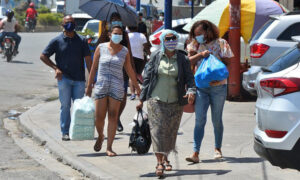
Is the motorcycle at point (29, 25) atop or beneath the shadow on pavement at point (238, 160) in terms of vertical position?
beneath

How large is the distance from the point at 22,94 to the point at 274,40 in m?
6.35

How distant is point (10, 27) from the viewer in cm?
2512

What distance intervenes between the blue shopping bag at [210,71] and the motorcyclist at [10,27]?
56.4ft

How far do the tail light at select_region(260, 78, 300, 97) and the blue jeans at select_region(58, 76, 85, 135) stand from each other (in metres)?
4.27

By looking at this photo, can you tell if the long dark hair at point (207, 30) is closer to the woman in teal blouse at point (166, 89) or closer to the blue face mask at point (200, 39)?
the blue face mask at point (200, 39)

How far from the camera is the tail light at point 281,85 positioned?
6465 mm

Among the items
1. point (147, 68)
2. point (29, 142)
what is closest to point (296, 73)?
point (147, 68)

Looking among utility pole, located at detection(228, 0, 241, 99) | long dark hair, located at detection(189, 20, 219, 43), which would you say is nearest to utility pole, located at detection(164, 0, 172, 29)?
utility pole, located at detection(228, 0, 241, 99)

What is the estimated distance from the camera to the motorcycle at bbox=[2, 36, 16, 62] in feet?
80.6

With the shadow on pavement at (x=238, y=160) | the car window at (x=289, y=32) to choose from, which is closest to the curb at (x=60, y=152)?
the shadow on pavement at (x=238, y=160)

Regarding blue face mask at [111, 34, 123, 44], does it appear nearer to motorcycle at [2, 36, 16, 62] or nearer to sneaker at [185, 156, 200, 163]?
sneaker at [185, 156, 200, 163]

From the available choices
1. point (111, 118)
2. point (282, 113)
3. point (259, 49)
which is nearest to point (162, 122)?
point (111, 118)

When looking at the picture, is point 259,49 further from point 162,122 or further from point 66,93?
point 162,122

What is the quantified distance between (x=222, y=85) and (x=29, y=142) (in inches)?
141
